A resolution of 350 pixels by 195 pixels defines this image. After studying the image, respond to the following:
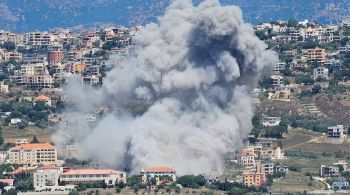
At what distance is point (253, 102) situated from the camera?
344ft

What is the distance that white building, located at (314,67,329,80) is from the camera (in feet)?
379

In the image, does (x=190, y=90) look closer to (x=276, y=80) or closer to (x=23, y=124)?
(x=23, y=124)

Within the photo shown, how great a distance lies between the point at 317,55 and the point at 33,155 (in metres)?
30.4

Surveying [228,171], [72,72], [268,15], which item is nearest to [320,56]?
[72,72]

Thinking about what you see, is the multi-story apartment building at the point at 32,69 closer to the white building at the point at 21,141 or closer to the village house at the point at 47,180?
the white building at the point at 21,141

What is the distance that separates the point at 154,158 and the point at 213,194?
4.53m

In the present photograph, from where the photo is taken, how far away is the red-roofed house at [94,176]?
285 feet

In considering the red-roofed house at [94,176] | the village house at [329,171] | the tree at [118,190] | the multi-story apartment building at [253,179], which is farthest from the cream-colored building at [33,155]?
the village house at [329,171]

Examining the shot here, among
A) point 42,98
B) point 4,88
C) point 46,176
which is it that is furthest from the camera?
point 4,88

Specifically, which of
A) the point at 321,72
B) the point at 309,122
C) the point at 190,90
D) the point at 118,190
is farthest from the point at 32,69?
the point at 118,190

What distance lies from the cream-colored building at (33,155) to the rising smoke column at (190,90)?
2.52m

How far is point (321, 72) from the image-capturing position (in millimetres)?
116250

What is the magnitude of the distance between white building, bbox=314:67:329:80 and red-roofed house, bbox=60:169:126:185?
29.2 m

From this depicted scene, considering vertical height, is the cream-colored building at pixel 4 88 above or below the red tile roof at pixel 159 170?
above
